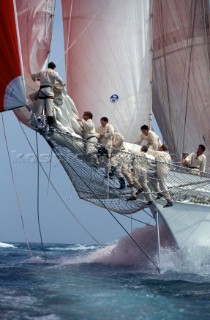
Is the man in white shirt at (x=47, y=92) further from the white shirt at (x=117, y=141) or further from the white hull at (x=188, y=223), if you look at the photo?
the white hull at (x=188, y=223)

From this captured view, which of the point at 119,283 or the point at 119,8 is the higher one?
the point at 119,8

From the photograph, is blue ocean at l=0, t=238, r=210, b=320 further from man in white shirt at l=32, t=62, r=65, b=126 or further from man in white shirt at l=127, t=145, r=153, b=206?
man in white shirt at l=32, t=62, r=65, b=126

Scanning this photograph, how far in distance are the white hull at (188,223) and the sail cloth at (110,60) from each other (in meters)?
2.91

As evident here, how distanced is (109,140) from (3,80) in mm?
4280

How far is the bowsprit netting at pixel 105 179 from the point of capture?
17000 millimetres

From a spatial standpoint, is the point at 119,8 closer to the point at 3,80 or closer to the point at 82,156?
the point at 82,156

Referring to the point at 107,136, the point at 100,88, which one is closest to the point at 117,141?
the point at 107,136

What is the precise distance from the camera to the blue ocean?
11219 mm

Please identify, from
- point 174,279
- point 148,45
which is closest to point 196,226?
point 174,279

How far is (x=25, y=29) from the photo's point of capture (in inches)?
701

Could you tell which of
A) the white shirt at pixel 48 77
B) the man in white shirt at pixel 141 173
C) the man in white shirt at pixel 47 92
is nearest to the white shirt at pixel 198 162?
the man in white shirt at pixel 141 173

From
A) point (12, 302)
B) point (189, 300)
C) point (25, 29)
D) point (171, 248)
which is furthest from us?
point (171, 248)

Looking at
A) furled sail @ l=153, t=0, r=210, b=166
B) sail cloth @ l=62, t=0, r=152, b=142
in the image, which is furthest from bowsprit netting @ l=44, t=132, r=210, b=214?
furled sail @ l=153, t=0, r=210, b=166

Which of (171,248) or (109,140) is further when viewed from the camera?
(171,248)
